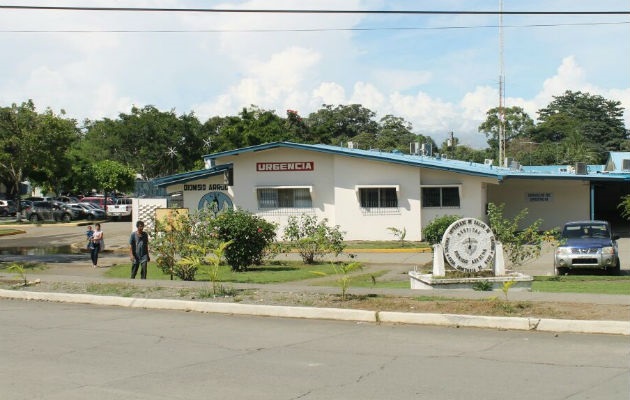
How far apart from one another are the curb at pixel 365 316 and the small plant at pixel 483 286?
4.02 m

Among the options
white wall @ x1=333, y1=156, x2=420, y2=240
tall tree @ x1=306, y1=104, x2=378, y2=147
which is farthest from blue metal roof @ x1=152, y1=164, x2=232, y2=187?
tall tree @ x1=306, y1=104, x2=378, y2=147

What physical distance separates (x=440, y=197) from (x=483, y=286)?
55.4 feet

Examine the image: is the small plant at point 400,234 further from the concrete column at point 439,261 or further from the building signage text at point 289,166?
the concrete column at point 439,261

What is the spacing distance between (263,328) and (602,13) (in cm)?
1031

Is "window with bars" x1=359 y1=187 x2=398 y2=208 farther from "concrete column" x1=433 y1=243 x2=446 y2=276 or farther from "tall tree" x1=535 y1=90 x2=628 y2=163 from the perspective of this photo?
"tall tree" x1=535 y1=90 x2=628 y2=163

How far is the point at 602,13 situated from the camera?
48.8ft

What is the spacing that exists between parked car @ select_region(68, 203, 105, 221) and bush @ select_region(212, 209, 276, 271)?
35404 millimetres

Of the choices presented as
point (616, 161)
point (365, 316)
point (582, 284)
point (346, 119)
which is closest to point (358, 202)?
point (582, 284)

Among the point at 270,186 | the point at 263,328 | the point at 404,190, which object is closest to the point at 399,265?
the point at 404,190

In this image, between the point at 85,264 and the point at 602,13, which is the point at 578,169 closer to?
the point at 602,13

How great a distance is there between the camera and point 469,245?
48.3ft

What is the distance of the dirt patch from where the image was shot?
32.9ft

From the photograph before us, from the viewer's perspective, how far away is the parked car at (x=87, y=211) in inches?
2090

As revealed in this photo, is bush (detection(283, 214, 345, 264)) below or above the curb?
above
